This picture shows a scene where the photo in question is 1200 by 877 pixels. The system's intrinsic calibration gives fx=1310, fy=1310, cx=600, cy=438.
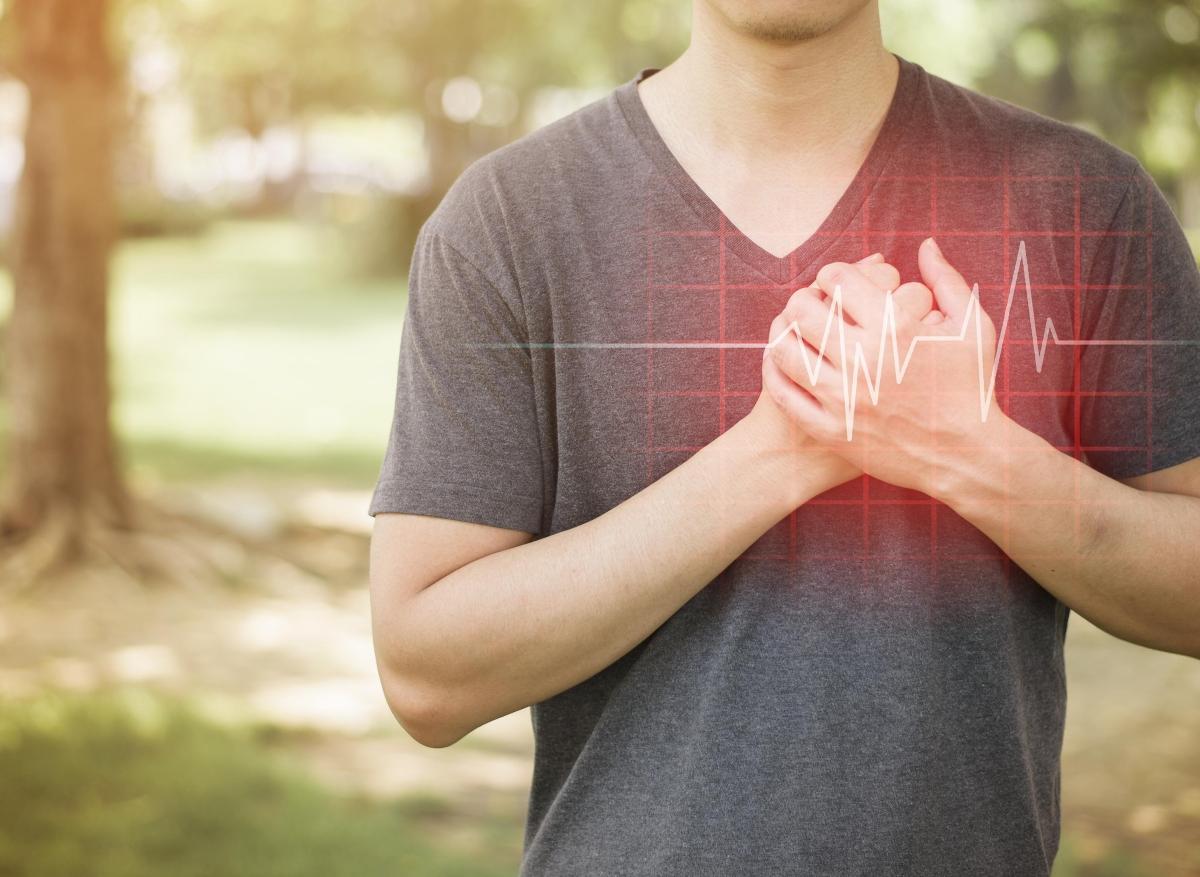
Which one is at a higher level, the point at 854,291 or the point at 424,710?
the point at 854,291

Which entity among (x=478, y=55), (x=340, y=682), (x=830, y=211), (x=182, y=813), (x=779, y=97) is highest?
(x=478, y=55)

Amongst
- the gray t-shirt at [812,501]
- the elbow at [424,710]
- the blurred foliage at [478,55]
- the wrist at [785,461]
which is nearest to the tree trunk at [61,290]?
the blurred foliage at [478,55]

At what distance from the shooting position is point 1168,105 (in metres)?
8.23

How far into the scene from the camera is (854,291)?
1.38 meters

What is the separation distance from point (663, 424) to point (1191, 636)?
68cm

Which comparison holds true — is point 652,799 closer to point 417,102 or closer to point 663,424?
point 663,424

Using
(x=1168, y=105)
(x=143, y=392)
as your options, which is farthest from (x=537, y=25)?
(x=1168, y=105)

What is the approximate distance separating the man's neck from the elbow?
728mm

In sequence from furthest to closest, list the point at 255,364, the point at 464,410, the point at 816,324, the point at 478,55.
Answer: the point at 478,55 < the point at 255,364 < the point at 464,410 < the point at 816,324

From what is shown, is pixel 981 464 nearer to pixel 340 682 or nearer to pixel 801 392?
pixel 801 392

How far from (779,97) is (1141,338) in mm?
504

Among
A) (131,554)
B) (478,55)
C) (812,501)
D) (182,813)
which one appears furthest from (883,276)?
(478,55)

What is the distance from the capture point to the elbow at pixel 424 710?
1.52m
